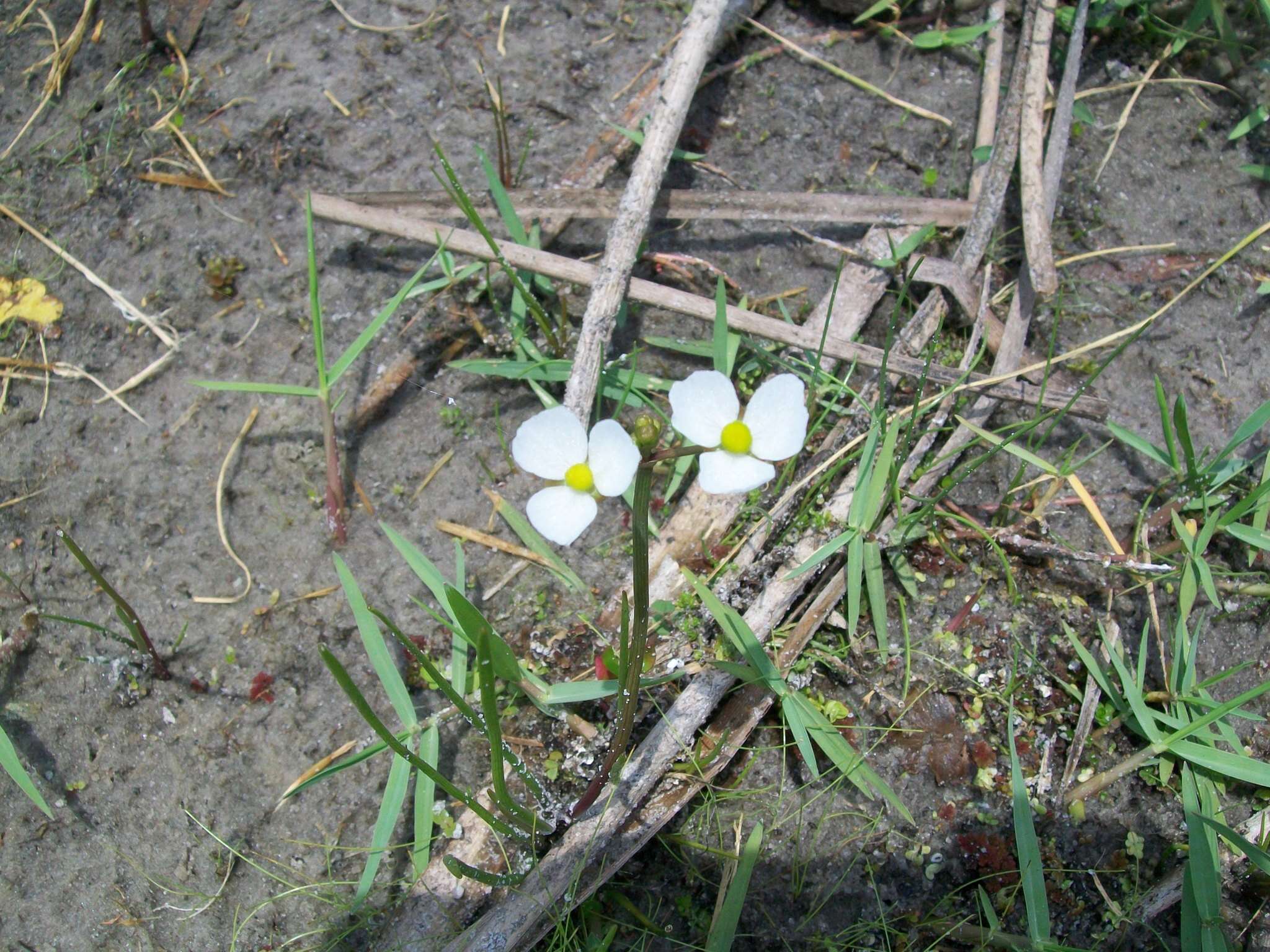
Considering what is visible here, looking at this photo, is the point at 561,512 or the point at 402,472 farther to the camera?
the point at 402,472

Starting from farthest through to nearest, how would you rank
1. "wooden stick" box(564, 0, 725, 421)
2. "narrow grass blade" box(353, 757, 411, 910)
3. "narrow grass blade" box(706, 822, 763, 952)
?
"wooden stick" box(564, 0, 725, 421)
"narrow grass blade" box(353, 757, 411, 910)
"narrow grass blade" box(706, 822, 763, 952)

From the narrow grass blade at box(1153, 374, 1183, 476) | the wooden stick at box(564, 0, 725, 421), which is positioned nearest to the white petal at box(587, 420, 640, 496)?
the wooden stick at box(564, 0, 725, 421)

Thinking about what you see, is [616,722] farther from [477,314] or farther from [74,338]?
[74,338]

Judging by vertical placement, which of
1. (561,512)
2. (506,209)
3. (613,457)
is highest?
(613,457)

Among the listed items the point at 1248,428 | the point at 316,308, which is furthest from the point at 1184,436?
the point at 316,308

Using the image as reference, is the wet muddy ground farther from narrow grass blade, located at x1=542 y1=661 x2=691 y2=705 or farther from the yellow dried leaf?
narrow grass blade, located at x1=542 y1=661 x2=691 y2=705

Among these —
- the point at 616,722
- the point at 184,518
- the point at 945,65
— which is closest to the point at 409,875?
the point at 616,722

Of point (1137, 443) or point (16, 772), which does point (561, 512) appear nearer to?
point (16, 772)
